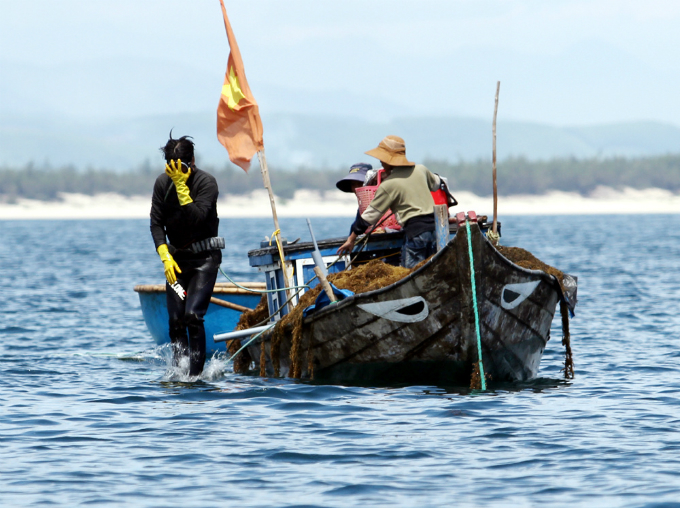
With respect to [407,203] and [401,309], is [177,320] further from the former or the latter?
[407,203]

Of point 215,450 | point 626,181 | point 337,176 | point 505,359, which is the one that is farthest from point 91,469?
point 337,176

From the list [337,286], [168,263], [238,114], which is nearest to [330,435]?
[337,286]

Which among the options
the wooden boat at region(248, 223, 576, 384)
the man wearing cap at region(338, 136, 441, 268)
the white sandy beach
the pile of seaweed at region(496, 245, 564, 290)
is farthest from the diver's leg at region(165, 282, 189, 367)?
the white sandy beach

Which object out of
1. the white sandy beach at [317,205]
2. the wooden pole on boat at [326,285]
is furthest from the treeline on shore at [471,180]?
the wooden pole on boat at [326,285]

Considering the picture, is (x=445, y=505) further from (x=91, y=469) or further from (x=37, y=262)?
(x=37, y=262)

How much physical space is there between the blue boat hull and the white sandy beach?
68687 millimetres

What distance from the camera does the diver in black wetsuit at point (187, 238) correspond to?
9.66m

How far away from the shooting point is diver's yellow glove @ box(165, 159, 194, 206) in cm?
952

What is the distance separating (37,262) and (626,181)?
66607 mm

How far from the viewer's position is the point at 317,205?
87000mm

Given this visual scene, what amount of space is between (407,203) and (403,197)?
0.08m

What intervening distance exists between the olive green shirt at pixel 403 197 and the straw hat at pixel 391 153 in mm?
118

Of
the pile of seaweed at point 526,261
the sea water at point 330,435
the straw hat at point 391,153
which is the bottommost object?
the sea water at point 330,435

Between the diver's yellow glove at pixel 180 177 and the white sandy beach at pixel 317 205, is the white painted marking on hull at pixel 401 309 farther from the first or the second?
the white sandy beach at pixel 317 205
